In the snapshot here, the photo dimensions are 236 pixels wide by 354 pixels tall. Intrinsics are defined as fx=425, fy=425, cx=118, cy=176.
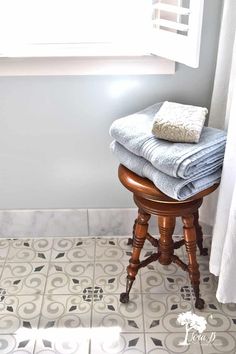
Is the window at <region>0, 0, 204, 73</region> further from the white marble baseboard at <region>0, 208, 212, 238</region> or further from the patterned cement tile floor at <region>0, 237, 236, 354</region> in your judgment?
the patterned cement tile floor at <region>0, 237, 236, 354</region>

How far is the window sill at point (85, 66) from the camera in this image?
1.53 m

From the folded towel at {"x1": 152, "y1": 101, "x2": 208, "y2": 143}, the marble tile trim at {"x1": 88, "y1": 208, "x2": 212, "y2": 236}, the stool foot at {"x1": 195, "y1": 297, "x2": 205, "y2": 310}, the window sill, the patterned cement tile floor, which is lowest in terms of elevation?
the patterned cement tile floor

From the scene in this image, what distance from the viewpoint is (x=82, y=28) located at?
1600 mm

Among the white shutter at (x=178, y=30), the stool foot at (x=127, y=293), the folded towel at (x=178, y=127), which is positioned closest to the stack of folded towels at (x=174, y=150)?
the folded towel at (x=178, y=127)

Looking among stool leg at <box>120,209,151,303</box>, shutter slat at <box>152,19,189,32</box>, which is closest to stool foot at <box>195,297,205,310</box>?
stool leg at <box>120,209,151,303</box>

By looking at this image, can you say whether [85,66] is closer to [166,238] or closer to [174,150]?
[174,150]

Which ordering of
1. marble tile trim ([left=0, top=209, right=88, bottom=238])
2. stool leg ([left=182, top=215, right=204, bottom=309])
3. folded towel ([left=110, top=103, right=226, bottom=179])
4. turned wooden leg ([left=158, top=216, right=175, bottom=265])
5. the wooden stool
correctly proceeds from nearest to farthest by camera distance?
1. folded towel ([left=110, top=103, right=226, bottom=179])
2. the wooden stool
3. stool leg ([left=182, top=215, right=204, bottom=309])
4. turned wooden leg ([left=158, top=216, right=175, bottom=265])
5. marble tile trim ([left=0, top=209, right=88, bottom=238])

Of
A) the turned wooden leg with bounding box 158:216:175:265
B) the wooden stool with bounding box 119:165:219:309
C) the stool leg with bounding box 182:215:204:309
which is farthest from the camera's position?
the turned wooden leg with bounding box 158:216:175:265

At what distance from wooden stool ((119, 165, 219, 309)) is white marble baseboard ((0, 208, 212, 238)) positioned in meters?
0.26

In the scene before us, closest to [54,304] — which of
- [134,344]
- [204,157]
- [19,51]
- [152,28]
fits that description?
[134,344]

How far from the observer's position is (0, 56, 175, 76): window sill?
153cm

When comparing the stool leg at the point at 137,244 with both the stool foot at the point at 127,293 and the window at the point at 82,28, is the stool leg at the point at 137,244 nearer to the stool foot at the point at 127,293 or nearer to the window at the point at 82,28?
the stool foot at the point at 127,293

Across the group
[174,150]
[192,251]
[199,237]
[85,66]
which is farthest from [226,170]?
[85,66]

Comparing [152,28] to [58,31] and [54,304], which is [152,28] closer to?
[58,31]
